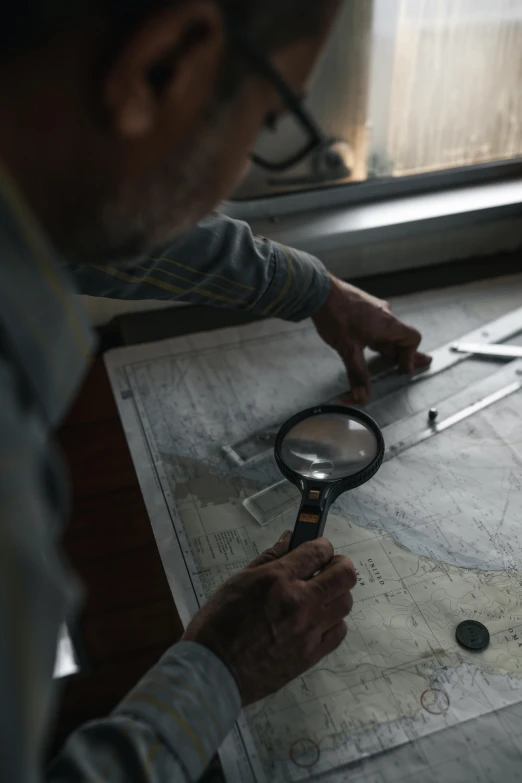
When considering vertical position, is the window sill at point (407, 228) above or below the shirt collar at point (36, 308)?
below

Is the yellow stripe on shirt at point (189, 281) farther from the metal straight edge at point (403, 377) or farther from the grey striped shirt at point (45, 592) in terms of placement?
the grey striped shirt at point (45, 592)

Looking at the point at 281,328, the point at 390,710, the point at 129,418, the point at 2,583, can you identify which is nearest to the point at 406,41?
the point at 281,328

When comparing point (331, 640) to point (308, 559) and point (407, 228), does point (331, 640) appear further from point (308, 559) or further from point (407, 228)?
point (407, 228)

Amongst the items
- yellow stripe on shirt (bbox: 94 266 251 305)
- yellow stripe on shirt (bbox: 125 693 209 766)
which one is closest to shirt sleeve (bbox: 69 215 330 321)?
yellow stripe on shirt (bbox: 94 266 251 305)

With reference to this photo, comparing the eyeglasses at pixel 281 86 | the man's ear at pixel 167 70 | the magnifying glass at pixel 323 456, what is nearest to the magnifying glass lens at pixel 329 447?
the magnifying glass at pixel 323 456

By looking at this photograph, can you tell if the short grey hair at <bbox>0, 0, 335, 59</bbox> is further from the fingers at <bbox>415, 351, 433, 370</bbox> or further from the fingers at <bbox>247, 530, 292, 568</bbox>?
the fingers at <bbox>415, 351, 433, 370</bbox>

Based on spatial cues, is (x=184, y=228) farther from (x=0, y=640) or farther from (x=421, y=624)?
(x=421, y=624)
